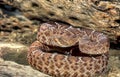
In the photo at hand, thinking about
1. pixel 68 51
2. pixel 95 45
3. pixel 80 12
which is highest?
pixel 80 12

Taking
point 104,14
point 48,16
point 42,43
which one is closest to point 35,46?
point 42,43

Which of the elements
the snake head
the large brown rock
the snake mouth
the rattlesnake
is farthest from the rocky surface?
the snake mouth

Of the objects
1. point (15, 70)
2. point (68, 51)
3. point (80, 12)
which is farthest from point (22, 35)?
point (15, 70)

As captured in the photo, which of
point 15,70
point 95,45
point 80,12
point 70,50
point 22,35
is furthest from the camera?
point 22,35

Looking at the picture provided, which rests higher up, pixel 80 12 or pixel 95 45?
pixel 80 12

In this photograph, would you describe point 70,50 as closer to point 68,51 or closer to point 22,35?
point 68,51

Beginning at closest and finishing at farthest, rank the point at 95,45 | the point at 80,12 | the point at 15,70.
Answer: the point at 15,70, the point at 95,45, the point at 80,12

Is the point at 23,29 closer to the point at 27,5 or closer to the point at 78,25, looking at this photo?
the point at 27,5
